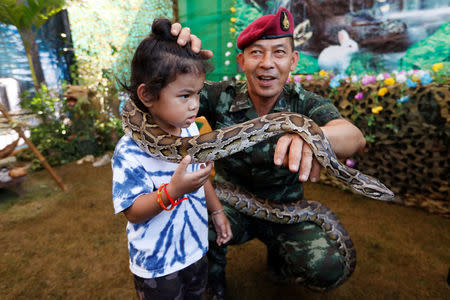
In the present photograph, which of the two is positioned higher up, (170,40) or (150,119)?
(170,40)

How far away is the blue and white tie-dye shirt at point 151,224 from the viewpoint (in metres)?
1.37

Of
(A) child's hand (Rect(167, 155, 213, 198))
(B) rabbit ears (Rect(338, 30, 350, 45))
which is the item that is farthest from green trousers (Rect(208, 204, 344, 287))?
(B) rabbit ears (Rect(338, 30, 350, 45))

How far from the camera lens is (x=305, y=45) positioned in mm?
5328

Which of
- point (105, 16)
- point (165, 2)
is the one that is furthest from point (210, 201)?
point (105, 16)

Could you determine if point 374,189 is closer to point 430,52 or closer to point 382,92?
point 382,92

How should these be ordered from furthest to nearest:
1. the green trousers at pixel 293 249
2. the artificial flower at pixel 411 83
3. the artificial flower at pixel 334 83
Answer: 1. the artificial flower at pixel 334 83
2. the artificial flower at pixel 411 83
3. the green trousers at pixel 293 249

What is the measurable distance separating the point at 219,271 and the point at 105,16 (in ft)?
26.3

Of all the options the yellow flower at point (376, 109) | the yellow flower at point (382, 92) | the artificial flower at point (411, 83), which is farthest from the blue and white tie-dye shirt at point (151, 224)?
the artificial flower at point (411, 83)

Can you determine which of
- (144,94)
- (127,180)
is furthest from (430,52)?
(127,180)

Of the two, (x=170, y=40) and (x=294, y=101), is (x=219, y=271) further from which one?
(x=170, y=40)

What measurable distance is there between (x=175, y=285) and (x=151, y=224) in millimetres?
405

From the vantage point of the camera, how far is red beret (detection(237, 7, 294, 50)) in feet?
6.97

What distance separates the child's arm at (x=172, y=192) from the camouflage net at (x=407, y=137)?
3.60 meters

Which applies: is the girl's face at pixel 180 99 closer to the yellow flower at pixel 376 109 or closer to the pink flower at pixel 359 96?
the yellow flower at pixel 376 109
